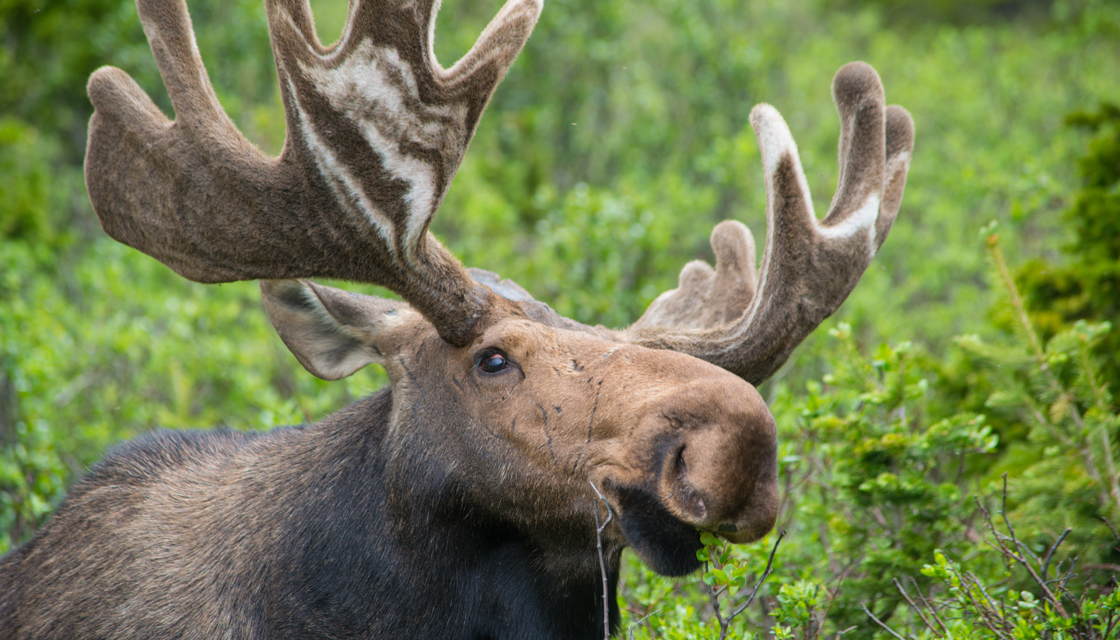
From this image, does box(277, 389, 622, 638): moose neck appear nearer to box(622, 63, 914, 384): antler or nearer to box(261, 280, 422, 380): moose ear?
box(261, 280, 422, 380): moose ear

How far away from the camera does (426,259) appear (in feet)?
8.54

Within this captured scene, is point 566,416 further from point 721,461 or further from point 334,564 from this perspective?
point 334,564

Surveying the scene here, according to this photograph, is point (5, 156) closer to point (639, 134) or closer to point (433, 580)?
point (639, 134)

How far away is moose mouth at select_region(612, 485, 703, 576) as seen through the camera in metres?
2.16

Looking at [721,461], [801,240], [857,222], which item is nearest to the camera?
[721,461]

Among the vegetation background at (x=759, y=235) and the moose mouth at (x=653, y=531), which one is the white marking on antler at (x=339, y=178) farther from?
the vegetation background at (x=759, y=235)

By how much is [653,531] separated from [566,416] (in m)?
0.40

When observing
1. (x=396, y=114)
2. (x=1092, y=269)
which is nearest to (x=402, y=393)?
(x=396, y=114)

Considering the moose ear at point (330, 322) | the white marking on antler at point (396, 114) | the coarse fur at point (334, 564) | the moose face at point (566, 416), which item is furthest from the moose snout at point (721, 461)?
the moose ear at point (330, 322)

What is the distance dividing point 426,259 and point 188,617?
130 cm

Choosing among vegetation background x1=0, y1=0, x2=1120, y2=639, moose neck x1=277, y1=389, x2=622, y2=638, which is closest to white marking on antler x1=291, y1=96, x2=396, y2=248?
moose neck x1=277, y1=389, x2=622, y2=638

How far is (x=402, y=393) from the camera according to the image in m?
2.69

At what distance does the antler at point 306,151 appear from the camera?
90.5 inches

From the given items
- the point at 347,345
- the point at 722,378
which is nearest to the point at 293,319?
the point at 347,345
